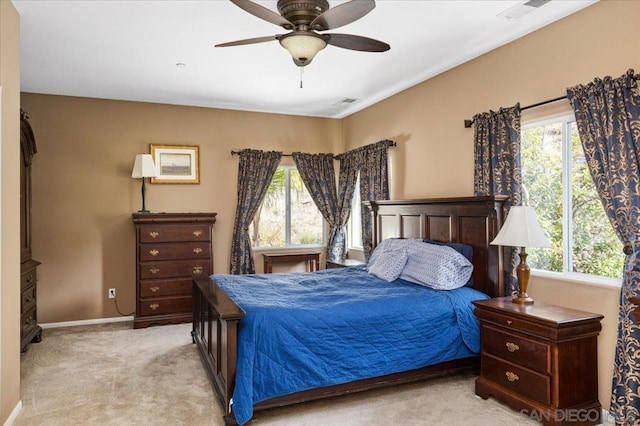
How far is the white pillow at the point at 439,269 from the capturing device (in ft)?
11.2

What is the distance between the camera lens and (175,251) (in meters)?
5.11

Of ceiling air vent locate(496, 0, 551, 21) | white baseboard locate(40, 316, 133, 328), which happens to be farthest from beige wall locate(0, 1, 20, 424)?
ceiling air vent locate(496, 0, 551, 21)

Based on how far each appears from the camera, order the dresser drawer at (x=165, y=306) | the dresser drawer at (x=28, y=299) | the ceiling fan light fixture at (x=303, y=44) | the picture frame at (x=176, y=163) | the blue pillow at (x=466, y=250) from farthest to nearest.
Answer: the picture frame at (x=176, y=163) → the dresser drawer at (x=165, y=306) → the dresser drawer at (x=28, y=299) → the blue pillow at (x=466, y=250) → the ceiling fan light fixture at (x=303, y=44)

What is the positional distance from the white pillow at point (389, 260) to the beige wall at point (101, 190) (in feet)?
8.03

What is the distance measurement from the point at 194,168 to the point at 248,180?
73cm

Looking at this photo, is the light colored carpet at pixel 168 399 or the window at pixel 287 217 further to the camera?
the window at pixel 287 217

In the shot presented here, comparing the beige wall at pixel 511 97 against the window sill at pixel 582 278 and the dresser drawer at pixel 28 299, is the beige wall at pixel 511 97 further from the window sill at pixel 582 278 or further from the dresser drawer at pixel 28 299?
the dresser drawer at pixel 28 299

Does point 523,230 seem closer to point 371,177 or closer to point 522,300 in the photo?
point 522,300

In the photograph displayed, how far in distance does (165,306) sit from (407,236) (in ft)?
9.66

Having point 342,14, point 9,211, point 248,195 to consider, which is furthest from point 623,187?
point 248,195

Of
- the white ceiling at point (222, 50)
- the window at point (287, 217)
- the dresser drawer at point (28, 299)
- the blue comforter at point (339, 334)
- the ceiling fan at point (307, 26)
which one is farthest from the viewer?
the window at point (287, 217)

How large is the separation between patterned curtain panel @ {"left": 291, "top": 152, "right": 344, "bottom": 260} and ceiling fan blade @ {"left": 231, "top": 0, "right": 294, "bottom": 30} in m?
3.62

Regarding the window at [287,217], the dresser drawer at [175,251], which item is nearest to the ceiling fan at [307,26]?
the dresser drawer at [175,251]

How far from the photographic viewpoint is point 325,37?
264 centimetres
